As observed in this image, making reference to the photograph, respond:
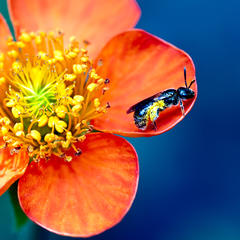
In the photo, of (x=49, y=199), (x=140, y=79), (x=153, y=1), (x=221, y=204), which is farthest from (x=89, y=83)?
(x=153, y=1)

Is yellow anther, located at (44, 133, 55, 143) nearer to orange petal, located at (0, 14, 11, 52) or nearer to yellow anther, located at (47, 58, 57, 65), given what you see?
yellow anther, located at (47, 58, 57, 65)

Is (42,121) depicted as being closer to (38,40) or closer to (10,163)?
(10,163)

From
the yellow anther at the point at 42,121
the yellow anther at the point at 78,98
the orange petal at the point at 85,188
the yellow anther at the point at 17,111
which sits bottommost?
the orange petal at the point at 85,188

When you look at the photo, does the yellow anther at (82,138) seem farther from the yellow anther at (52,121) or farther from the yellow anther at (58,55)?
the yellow anther at (58,55)

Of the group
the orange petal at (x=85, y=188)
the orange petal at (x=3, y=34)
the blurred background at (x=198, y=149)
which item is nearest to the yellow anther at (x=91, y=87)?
the orange petal at (x=85, y=188)

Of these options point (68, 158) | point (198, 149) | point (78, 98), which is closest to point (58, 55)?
point (78, 98)

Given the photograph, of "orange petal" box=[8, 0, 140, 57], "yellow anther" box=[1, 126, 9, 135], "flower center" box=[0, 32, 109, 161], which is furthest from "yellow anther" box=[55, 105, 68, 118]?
"orange petal" box=[8, 0, 140, 57]
